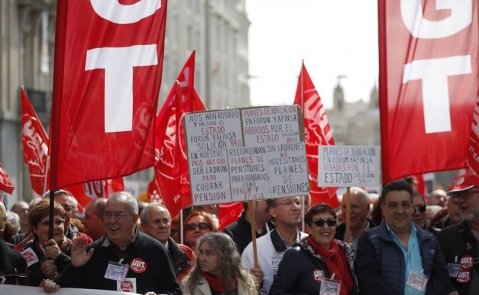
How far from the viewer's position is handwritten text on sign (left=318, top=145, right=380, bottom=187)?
1016 cm

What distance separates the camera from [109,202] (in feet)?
27.5

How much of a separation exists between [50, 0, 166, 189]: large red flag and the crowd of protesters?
0.48m

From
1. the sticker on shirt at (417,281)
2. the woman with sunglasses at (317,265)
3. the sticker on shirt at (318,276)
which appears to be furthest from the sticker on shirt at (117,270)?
the sticker on shirt at (417,281)

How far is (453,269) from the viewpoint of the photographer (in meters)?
9.51

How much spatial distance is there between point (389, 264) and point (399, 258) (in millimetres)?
92

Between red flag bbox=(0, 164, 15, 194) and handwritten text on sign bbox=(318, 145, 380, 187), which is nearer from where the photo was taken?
handwritten text on sign bbox=(318, 145, 380, 187)

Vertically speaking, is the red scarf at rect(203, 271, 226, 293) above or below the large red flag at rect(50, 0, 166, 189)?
below

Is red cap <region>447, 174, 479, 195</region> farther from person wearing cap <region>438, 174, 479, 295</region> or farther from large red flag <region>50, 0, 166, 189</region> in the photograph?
large red flag <region>50, 0, 166, 189</region>

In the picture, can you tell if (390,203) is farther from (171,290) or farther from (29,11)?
(29,11)

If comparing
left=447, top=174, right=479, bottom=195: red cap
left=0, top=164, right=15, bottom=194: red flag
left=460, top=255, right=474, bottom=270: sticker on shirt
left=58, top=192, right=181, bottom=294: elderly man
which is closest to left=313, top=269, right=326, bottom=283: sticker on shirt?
left=58, top=192, right=181, bottom=294: elderly man

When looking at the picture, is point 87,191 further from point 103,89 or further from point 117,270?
point 117,270

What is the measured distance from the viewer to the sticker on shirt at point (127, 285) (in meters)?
8.29

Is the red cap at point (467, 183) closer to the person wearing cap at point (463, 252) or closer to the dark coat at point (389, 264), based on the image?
the person wearing cap at point (463, 252)

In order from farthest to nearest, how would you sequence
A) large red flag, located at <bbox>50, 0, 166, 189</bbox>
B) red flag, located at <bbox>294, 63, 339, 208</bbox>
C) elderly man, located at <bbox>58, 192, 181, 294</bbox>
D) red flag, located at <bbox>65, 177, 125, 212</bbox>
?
red flag, located at <bbox>65, 177, 125, 212</bbox> → red flag, located at <bbox>294, 63, 339, 208</bbox> → large red flag, located at <bbox>50, 0, 166, 189</bbox> → elderly man, located at <bbox>58, 192, 181, 294</bbox>
